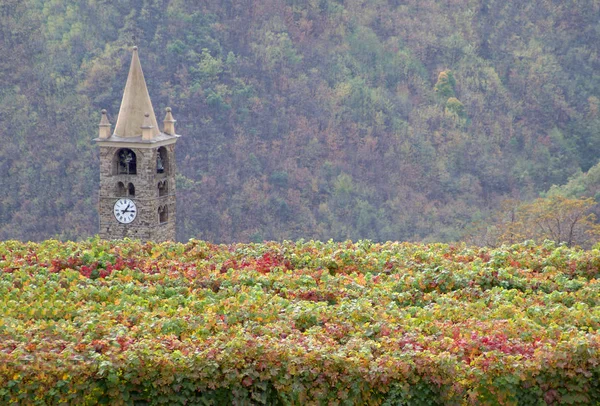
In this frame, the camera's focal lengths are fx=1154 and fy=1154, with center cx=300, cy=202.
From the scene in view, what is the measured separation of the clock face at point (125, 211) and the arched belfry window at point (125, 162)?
86cm

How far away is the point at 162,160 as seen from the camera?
33969mm

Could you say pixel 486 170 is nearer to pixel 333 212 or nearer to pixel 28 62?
pixel 333 212

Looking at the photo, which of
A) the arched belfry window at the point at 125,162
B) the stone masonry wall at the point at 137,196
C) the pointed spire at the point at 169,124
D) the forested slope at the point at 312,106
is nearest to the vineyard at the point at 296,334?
the stone masonry wall at the point at 137,196

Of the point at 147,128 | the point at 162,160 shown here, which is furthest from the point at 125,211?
the point at 147,128

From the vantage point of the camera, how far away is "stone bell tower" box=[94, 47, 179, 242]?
32.7 metres

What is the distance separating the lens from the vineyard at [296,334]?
10008mm

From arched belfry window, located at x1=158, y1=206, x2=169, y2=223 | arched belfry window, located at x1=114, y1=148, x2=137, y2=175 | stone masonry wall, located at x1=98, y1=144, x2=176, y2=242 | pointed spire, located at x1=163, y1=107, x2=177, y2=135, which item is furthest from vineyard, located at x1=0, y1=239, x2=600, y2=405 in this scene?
pointed spire, located at x1=163, y1=107, x2=177, y2=135

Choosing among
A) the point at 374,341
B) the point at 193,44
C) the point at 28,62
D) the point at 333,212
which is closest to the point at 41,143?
the point at 28,62

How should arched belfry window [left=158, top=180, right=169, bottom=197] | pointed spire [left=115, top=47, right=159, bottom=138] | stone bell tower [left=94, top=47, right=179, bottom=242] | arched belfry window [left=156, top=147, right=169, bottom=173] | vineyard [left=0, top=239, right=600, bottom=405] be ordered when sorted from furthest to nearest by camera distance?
arched belfry window [left=156, top=147, right=169, bottom=173] < arched belfry window [left=158, top=180, right=169, bottom=197] < pointed spire [left=115, top=47, right=159, bottom=138] < stone bell tower [left=94, top=47, right=179, bottom=242] < vineyard [left=0, top=239, right=600, bottom=405]

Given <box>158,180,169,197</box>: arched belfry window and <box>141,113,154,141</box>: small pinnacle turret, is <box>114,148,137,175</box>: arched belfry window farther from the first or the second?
<box>158,180,169,197</box>: arched belfry window

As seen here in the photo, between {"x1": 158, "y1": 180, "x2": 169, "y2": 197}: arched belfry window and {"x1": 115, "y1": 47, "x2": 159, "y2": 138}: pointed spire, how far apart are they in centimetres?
143

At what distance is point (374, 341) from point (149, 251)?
16.4 ft

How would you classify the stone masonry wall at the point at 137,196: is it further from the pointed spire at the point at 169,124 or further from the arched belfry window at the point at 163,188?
the pointed spire at the point at 169,124

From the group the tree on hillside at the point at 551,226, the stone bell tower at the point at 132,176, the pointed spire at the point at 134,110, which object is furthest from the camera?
the tree on hillside at the point at 551,226
